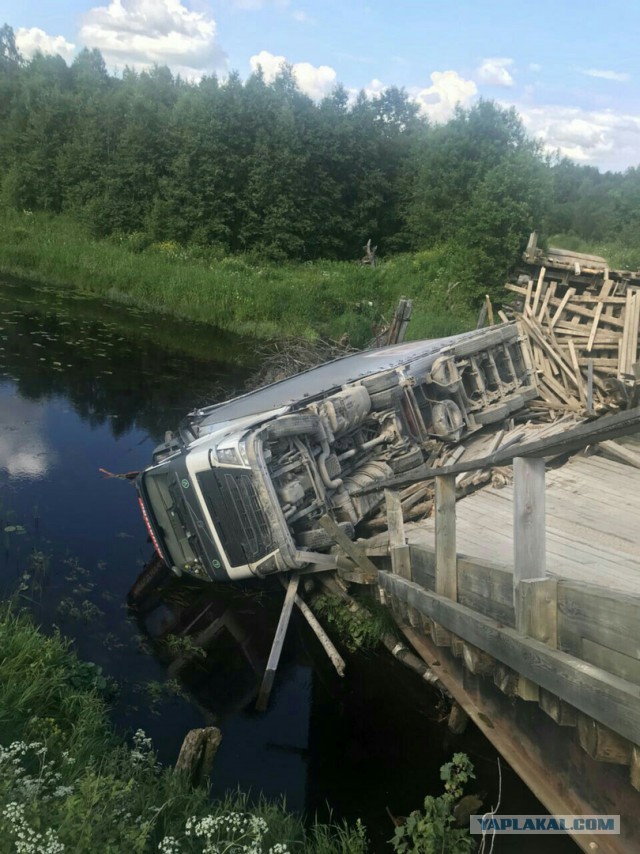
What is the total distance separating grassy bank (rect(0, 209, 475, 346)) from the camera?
21562mm

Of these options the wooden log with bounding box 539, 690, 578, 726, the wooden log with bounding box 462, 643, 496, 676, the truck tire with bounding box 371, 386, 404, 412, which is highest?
the truck tire with bounding box 371, 386, 404, 412

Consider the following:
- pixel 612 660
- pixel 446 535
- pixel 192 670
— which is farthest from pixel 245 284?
pixel 612 660

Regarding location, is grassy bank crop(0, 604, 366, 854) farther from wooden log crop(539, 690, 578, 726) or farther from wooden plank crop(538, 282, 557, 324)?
wooden plank crop(538, 282, 557, 324)

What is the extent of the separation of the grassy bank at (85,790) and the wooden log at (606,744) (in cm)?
163

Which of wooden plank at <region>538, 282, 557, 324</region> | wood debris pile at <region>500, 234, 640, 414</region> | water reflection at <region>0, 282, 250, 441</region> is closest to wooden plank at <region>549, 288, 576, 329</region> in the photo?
wood debris pile at <region>500, 234, 640, 414</region>

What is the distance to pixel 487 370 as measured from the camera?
12125 millimetres

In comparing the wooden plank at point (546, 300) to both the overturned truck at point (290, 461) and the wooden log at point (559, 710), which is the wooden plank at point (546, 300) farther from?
the wooden log at point (559, 710)

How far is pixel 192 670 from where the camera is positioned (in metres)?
7.31

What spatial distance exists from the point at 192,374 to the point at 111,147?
22.4m

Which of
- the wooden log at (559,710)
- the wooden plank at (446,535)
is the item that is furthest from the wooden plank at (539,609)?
the wooden plank at (446,535)

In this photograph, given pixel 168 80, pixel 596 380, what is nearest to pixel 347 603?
pixel 596 380

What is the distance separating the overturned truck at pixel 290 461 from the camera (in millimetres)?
7121

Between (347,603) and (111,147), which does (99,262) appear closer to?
(111,147)

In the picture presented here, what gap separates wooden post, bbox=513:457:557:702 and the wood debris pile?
8.30 meters
